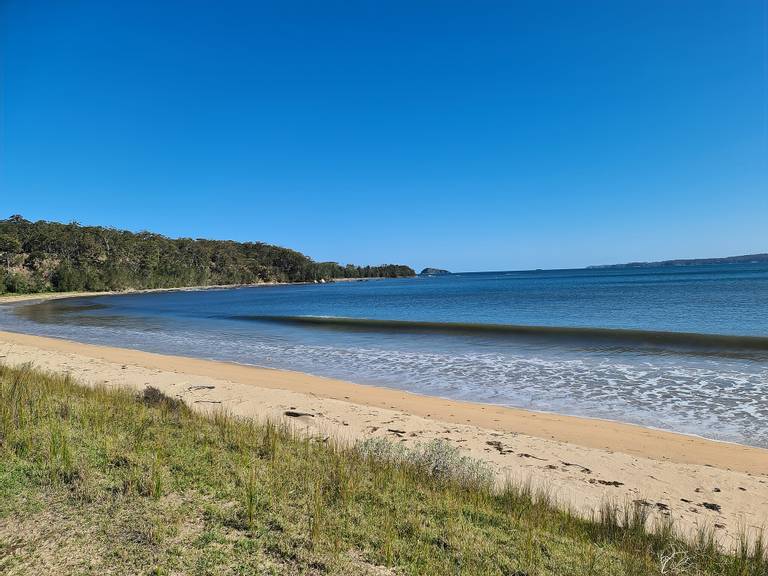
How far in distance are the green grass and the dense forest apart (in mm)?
98247

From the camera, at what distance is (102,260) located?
117 metres

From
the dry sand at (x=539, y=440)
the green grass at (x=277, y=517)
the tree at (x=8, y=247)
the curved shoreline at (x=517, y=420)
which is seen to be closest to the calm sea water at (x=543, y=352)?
the curved shoreline at (x=517, y=420)

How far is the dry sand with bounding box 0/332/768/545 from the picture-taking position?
640cm

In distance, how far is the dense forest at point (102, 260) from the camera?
311 ft

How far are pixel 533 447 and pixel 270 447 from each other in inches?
201

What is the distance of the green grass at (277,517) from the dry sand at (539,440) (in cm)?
114

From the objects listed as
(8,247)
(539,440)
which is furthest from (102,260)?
(539,440)

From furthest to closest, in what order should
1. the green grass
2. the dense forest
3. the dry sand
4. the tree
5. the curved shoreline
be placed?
the tree < the dense forest < the curved shoreline < the dry sand < the green grass

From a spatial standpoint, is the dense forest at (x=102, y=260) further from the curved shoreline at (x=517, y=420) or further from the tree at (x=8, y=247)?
the curved shoreline at (x=517, y=420)

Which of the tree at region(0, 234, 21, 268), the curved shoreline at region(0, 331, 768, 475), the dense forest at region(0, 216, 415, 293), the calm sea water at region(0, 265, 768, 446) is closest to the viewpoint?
the curved shoreline at region(0, 331, 768, 475)

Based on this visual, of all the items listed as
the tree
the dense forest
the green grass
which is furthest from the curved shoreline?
the tree

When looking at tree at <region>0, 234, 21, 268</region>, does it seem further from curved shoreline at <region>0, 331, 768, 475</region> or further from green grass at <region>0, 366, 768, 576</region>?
green grass at <region>0, 366, 768, 576</region>

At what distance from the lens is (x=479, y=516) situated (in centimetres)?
480

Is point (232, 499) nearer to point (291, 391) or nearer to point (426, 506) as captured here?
point (426, 506)
